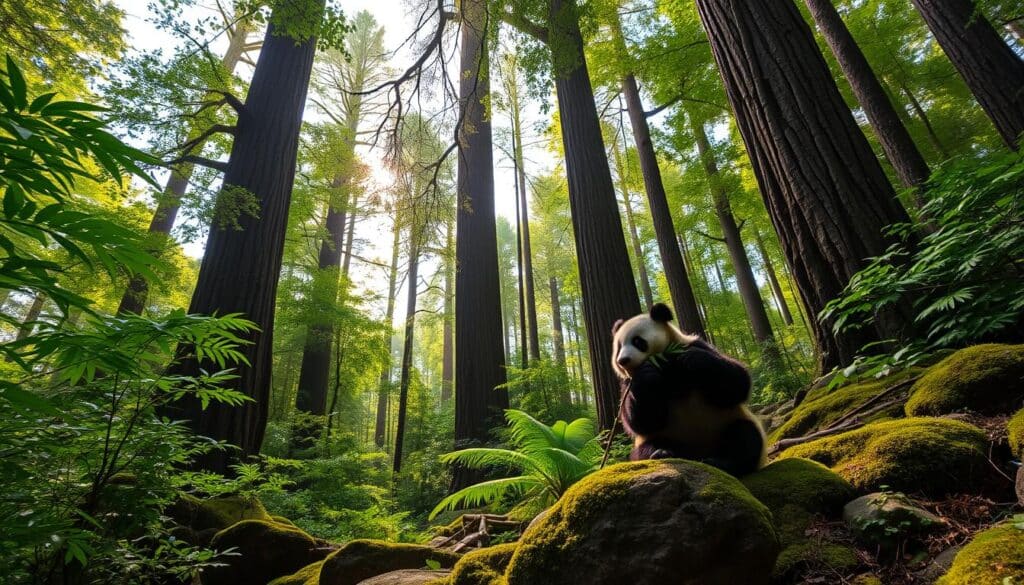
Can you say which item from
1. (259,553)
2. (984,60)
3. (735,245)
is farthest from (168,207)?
(735,245)

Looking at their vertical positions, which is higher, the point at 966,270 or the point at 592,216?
the point at 592,216

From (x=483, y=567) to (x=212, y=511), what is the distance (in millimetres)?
2880

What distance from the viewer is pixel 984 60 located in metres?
5.02

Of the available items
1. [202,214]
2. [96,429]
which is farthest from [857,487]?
[202,214]

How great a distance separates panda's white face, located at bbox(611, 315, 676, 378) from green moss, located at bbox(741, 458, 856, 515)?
26.4 inches

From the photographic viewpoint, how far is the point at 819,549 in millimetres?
1332

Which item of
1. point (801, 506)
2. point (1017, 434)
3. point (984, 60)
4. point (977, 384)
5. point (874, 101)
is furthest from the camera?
point (874, 101)

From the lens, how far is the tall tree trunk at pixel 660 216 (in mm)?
8555

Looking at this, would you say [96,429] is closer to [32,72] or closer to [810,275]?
[810,275]

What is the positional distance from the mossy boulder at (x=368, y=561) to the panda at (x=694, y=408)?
144 cm

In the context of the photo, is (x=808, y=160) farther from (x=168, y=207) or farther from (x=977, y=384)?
(x=168, y=207)

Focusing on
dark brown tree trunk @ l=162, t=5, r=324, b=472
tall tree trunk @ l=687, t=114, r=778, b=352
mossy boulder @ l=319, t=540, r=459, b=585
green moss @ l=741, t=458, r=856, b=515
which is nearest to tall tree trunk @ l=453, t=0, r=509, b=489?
dark brown tree trunk @ l=162, t=5, r=324, b=472

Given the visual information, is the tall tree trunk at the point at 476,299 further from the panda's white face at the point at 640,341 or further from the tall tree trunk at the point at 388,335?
the panda's white face at the point at 640,341

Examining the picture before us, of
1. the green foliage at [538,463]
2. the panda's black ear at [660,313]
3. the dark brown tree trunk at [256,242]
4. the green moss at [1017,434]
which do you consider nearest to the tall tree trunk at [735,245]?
the green foliage at [538,463]
